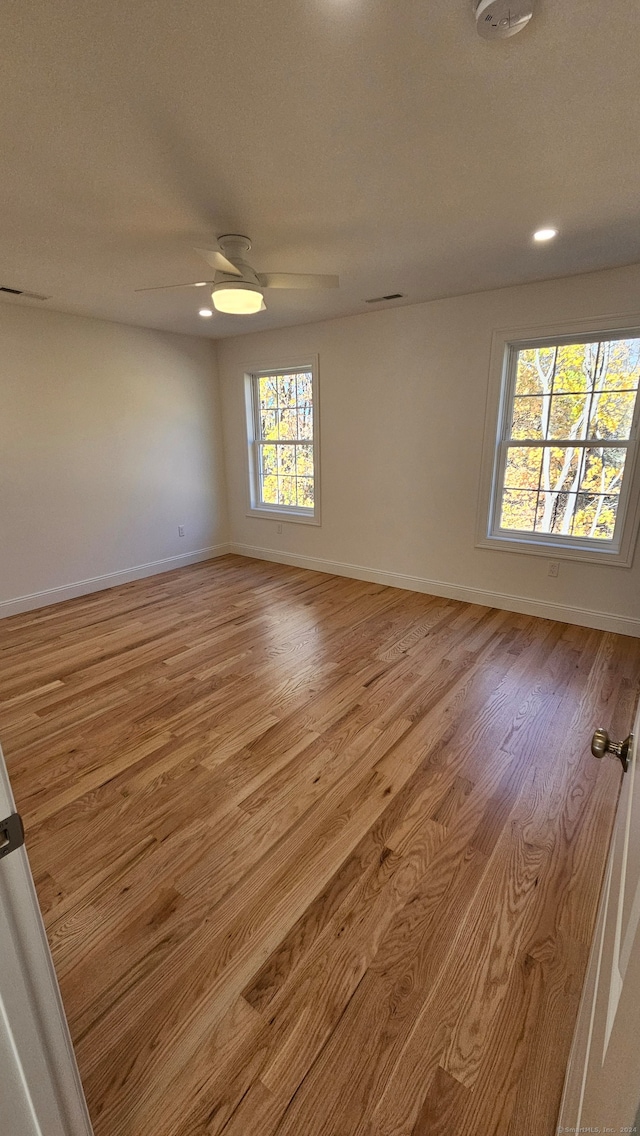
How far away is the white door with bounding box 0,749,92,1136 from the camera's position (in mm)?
593

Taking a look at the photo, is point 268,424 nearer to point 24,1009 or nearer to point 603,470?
point 603,470

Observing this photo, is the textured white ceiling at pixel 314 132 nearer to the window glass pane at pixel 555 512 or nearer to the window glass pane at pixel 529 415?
the window glass pane at pixel 529 415

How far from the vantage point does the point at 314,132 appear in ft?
5.48

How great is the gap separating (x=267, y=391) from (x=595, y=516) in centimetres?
352

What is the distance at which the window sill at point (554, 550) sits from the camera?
11.0 feet

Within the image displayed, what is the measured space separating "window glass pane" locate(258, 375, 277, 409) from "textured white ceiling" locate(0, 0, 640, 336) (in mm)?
2224

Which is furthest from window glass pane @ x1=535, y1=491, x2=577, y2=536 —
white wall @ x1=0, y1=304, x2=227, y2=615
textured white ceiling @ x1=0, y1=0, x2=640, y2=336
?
white wall @ x1=0, y1=304, x2=227, y2=615

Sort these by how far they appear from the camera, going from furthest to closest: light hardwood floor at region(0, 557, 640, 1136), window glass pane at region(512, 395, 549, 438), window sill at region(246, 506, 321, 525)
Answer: window sill at region(246, 506, 321, 525) < window glass pane at region(512, 395, 549, 438) < light hardwood floor at region(0, 557, 640, 1136)

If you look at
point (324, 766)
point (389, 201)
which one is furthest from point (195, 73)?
point (324, 766)

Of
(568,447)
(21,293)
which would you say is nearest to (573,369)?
(568,447)

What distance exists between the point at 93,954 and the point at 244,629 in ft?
7.56

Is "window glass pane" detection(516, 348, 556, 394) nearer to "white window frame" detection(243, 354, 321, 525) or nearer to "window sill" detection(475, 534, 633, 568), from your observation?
"window sill" detection(475, 534, 633, 568)

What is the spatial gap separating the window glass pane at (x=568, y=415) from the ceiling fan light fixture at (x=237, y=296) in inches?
91.1

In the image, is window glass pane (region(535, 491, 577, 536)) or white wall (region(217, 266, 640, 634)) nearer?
white wall (region(217, 266, 640, 634))
